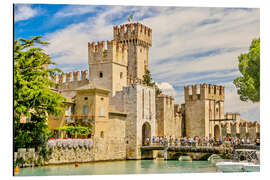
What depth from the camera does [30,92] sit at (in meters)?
15.9

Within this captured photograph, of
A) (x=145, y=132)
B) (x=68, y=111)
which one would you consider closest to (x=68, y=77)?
(x=68, y=111)

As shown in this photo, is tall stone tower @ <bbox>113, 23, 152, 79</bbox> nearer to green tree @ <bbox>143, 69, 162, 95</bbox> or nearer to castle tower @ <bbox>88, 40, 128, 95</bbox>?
green tree @ <bbox>143, 69, 162, 95</bbox>

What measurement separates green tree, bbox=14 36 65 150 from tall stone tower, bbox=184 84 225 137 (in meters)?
14.6

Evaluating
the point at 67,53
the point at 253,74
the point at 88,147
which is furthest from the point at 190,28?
the point at 88,147

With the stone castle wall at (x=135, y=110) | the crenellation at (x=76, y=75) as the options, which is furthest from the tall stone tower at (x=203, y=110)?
the crenellation at (x=76, y=75)

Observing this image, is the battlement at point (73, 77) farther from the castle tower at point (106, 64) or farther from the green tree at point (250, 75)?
the green tree at point (250, 75)

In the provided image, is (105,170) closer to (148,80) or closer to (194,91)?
(148,80)

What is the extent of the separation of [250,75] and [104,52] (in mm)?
11718

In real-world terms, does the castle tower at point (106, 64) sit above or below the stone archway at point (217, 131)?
above

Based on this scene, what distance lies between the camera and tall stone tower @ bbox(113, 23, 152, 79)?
1230 inches

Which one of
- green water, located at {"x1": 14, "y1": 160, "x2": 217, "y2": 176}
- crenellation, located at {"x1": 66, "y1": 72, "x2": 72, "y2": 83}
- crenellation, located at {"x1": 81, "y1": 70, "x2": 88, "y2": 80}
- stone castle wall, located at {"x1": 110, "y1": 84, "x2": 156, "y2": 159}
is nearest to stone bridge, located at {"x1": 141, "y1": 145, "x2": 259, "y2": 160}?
stone castle wall, located at {"x1": 110, "y1": 84, "x2": 156, "y2": 159}

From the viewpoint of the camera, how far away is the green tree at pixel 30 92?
15703 mm
